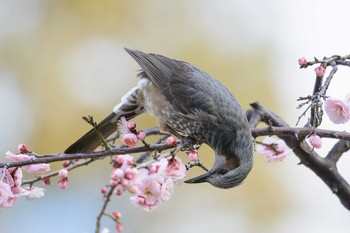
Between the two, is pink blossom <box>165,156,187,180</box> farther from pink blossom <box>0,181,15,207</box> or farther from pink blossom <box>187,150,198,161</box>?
pink blossom <box>0,181,15,207</box>

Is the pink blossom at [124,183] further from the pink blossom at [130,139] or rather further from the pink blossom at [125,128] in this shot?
the pink blossom at [125,128]

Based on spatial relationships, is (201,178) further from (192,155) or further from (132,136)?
(132,136)

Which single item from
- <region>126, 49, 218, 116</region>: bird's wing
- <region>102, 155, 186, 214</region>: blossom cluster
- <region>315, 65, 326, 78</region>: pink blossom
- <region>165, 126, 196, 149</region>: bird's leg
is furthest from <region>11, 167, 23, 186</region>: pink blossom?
<region>315, 65, 326, 78</region>: pink blossom

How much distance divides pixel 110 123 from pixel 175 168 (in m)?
1.04

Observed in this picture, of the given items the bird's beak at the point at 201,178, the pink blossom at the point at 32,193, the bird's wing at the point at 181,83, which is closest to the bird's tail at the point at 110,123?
the bird's wing at the point at 181,83

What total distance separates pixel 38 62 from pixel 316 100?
222 inches

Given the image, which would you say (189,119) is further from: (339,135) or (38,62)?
(38,62)

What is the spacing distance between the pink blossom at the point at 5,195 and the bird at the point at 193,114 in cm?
68

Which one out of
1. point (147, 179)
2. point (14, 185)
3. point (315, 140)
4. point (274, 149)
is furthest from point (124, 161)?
point (274, 149)

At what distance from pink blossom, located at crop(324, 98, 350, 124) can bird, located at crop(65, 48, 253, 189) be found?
42 cm

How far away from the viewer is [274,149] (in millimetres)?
2975

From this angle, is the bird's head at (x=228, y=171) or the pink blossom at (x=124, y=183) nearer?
the pink blossom at (x=124, y=183)

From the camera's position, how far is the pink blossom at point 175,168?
7.93ft

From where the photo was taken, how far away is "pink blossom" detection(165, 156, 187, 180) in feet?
7.93
